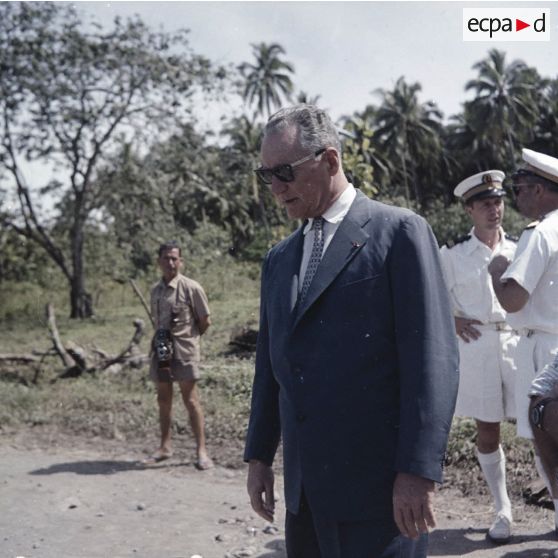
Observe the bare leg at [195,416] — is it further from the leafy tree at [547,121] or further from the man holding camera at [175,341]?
the leafy tree at [547,121]

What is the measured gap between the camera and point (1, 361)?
1068 centimetres

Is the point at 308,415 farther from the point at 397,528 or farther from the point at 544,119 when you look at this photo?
the point at 544,119

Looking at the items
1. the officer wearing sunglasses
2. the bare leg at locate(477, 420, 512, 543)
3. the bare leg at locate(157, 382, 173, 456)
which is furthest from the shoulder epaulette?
the bare leg at locate(157, 382, 173, 456)

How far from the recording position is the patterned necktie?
2469 mm

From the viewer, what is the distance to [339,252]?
238 centimetres

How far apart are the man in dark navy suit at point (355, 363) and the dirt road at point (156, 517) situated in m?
2.25

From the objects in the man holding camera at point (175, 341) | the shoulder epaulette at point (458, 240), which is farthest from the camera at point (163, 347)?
the shoulder epaulette at point (458, 240)

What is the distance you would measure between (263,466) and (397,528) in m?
0.60

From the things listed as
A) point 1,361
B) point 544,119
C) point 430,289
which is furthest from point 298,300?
point 544,119

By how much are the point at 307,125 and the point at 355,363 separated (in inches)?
29.7

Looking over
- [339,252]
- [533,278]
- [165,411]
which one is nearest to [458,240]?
[533,278]

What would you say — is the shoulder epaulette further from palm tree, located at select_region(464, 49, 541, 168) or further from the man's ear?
palm tree, located at select_region(464, 49, 541, 168)

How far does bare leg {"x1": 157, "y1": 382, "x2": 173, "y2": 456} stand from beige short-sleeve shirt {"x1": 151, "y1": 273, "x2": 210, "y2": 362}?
1.08ft

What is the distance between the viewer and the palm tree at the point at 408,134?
47.5 meters
